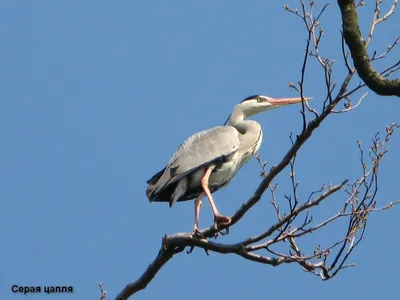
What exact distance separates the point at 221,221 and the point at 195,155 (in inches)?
55.5

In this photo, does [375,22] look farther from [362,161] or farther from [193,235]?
[193,235]

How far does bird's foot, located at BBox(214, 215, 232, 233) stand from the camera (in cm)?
565

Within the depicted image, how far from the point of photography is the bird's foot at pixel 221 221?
5648 millimetres

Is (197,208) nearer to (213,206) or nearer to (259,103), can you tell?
(213,206)

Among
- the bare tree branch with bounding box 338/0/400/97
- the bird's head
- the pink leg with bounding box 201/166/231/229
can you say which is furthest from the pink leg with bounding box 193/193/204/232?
the bare tree branch with bounding box 338/0/400/97

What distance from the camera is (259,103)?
8188 mm

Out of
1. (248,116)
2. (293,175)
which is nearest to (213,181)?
(248,116)

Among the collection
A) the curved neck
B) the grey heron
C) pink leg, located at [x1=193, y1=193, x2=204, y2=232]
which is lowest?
pink leg, located at [x1=193, y1=193, x2=204, y2=232]

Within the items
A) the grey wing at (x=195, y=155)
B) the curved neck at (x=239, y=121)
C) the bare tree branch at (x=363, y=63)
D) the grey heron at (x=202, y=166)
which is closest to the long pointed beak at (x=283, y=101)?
the curved neck at (x=239, y=121)

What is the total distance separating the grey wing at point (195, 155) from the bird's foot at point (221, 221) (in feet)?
3.50

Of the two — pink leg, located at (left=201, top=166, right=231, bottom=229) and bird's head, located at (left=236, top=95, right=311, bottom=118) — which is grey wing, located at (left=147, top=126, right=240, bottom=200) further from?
bird's head, located at (left=236, top=95, right=311, bottom=118)

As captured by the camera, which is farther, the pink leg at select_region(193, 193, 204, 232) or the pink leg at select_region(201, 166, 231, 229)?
the pink leg at select_region(193, 193, 204, 232)

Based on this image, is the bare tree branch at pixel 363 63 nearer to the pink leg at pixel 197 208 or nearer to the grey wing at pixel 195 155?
the pink leg at pixel 197 208

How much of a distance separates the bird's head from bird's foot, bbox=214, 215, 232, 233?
2359 mm
